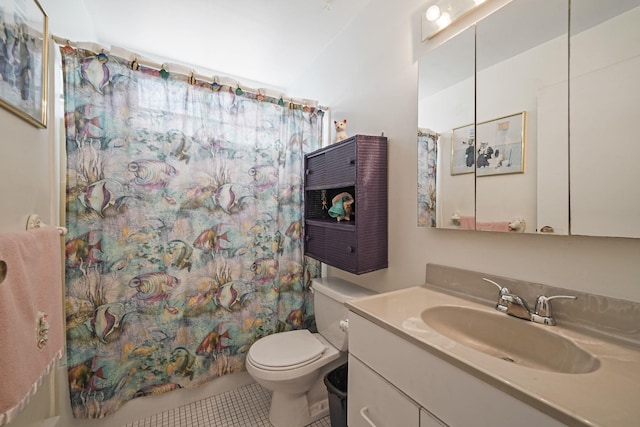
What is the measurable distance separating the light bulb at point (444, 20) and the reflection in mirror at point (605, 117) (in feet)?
1.54

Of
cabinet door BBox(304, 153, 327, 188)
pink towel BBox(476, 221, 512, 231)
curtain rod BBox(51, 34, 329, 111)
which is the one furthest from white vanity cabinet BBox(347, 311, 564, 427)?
curtain rod BBox(51, 34, 329, 111)

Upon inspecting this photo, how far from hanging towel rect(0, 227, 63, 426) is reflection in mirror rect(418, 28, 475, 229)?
145 centimetres

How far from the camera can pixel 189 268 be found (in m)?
1.63

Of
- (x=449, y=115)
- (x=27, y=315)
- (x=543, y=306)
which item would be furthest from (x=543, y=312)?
(x=27, y=315)

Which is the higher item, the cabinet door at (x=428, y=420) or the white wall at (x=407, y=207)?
the white wall at (x=407, y=207)

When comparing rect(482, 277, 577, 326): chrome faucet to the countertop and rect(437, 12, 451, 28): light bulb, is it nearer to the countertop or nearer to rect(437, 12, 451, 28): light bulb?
the countertop

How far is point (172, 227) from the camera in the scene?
1594mm

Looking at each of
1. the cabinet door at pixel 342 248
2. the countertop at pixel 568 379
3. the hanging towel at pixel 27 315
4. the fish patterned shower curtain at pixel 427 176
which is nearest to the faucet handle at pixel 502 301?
the countertop at pixel 568 379

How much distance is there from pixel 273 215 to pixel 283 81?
148cm

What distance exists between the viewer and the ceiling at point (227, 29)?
1583 mm

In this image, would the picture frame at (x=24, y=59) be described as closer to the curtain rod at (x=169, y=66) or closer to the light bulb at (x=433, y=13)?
the curtain rod at (x=169, y=66)

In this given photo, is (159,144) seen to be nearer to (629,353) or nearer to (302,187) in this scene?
(302,187)

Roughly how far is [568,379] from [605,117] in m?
0.73

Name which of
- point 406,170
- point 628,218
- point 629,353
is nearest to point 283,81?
point 406,170
